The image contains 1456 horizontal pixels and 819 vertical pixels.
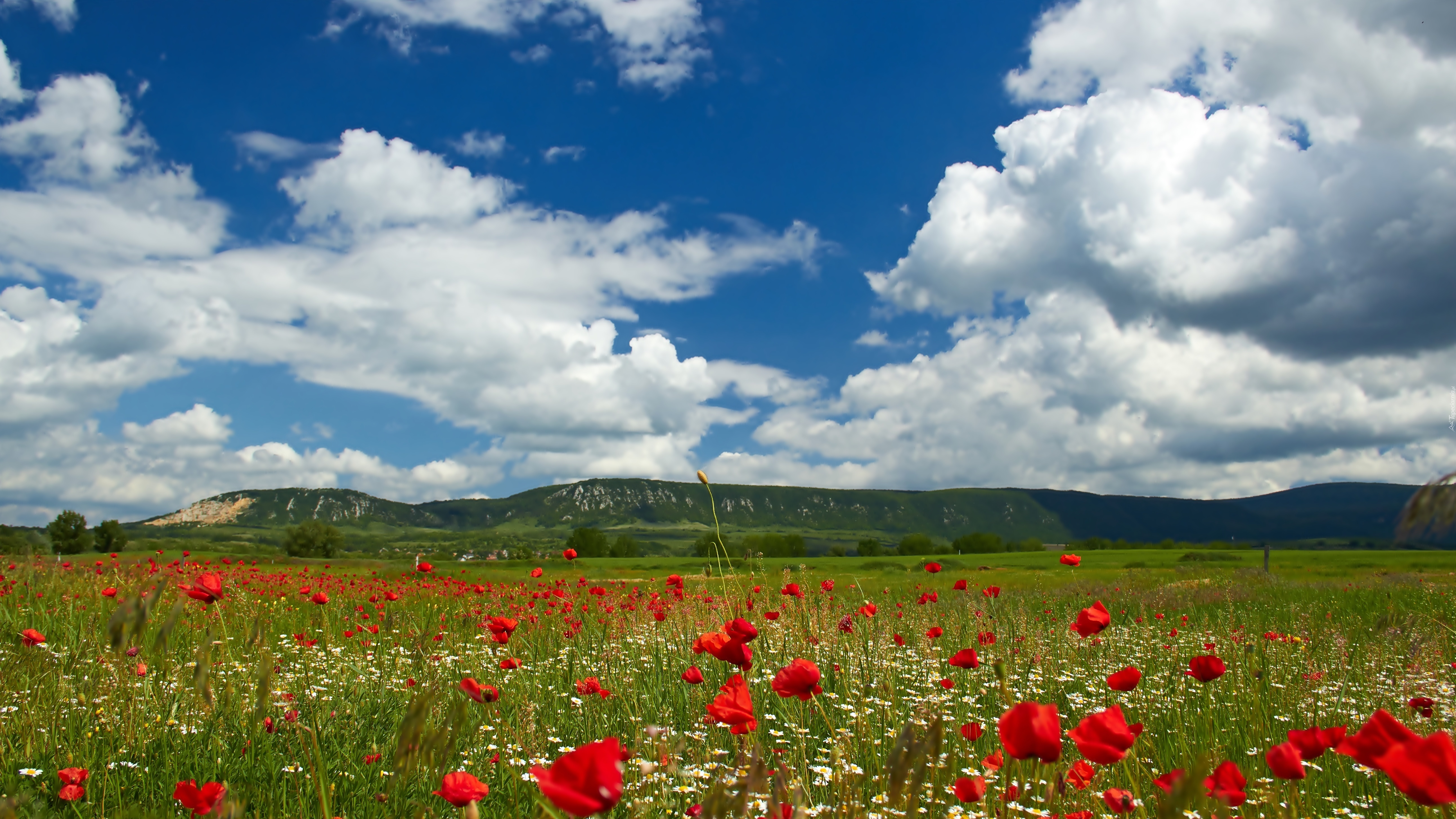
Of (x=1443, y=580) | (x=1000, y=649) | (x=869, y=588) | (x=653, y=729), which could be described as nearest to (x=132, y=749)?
(x=653, y=729)

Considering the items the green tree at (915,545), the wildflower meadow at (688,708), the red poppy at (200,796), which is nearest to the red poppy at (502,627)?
the wildflower meadow at (688,708)

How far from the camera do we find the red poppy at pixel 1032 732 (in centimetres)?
170

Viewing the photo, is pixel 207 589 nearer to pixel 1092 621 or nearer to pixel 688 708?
pixel 1092 621

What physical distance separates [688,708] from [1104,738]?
13.4ft

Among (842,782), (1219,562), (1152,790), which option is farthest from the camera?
(1219,562)

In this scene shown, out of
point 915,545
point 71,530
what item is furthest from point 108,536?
point 915,545

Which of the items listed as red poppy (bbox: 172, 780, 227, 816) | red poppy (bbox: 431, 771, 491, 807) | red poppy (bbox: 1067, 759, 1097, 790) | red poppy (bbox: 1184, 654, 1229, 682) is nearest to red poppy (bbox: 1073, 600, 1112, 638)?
red poppy (bbox: 1184, 654, 1229, 682)

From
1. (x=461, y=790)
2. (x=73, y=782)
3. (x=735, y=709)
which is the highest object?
(x=735, y=709)

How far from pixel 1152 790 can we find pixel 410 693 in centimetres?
496

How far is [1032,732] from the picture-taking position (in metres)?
1.73

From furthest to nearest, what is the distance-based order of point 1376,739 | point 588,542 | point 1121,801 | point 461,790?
point 588,542, point 1121,801, point 461,790, point 1376,739

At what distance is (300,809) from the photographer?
3084mm

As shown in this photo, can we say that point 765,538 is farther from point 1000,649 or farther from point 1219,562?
point 1000,649

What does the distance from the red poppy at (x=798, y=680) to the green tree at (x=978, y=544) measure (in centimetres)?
13372
